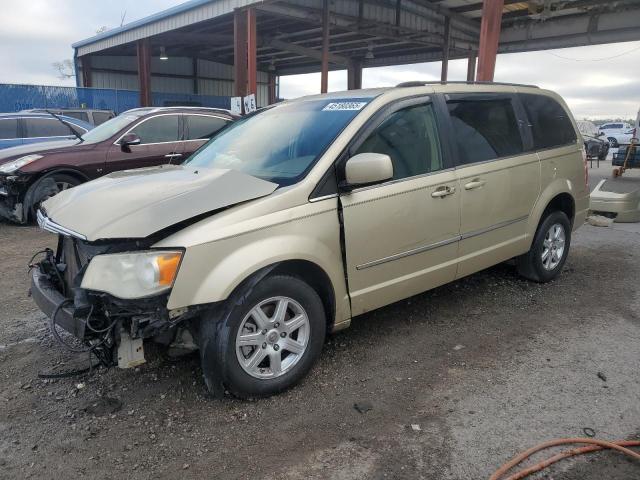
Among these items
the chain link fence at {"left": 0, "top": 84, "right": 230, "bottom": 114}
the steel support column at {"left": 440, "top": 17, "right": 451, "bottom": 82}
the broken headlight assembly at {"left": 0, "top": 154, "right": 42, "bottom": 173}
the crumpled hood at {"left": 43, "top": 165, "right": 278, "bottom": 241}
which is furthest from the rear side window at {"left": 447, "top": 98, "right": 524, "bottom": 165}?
the chain link fence at {"left": 0, "top": 84, "right": 230, "bottom": 114}

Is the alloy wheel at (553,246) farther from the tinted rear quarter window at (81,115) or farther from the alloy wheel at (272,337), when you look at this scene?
the tinted rear quarter window at (81,115)

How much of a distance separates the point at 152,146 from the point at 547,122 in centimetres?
570

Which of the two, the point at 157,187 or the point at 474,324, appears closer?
the point at 157,187

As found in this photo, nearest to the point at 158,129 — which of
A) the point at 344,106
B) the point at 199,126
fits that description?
the point at 199,126

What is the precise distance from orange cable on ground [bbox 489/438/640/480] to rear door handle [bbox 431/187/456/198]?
Answer: 176cm

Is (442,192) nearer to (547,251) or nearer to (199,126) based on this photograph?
(547,251)

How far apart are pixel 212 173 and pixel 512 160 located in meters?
2.58

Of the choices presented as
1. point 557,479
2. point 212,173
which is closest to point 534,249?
point 557,479

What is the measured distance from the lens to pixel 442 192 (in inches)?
145

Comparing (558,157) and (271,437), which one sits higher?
(558,157)

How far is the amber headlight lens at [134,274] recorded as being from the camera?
2.52 metres

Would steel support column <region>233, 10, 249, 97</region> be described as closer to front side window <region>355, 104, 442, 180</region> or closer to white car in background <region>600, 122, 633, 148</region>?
front side window <region>355, 104, 442, 180</region>

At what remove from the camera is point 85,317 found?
261 cm

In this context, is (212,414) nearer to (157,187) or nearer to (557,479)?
(157,187)
